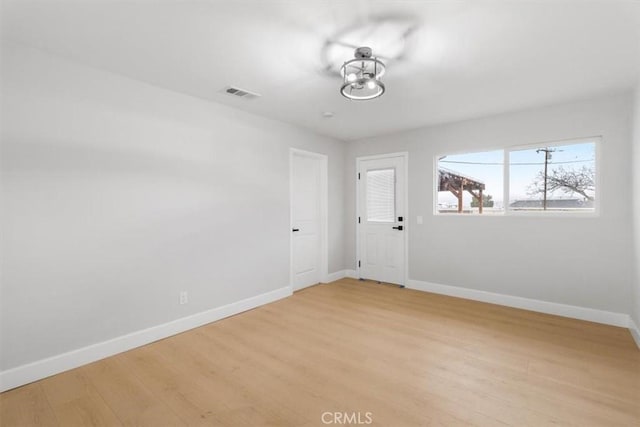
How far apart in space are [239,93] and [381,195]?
9.53 feet

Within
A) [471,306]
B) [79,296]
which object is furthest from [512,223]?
[79,296]

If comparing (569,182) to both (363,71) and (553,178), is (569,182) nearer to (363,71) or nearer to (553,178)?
(553,178)

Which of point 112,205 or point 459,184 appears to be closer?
point 112,205

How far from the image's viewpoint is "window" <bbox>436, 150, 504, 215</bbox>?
4047 millimetres

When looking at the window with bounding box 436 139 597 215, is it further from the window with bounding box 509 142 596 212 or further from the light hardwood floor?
the light hardwood floor

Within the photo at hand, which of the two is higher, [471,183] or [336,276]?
[471,183]

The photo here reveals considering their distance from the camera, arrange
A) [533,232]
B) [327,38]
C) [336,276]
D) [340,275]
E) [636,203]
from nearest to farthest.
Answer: [327,38], [636,203], [533,232], [336,276], [340,275]

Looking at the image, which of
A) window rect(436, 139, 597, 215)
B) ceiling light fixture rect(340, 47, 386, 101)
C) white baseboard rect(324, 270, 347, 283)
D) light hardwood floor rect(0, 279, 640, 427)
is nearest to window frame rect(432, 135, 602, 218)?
window rect(436, 139, 597, 215)

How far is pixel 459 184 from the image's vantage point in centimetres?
437

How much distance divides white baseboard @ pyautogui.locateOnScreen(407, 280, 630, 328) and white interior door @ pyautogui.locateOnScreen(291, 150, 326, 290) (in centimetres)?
165

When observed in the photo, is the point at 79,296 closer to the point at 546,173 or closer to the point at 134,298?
the point at 134,298

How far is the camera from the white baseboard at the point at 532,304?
326cm

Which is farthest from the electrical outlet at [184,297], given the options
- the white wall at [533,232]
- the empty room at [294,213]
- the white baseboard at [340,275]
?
the white wall at [533,232]

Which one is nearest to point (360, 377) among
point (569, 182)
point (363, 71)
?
point (363, 71)
